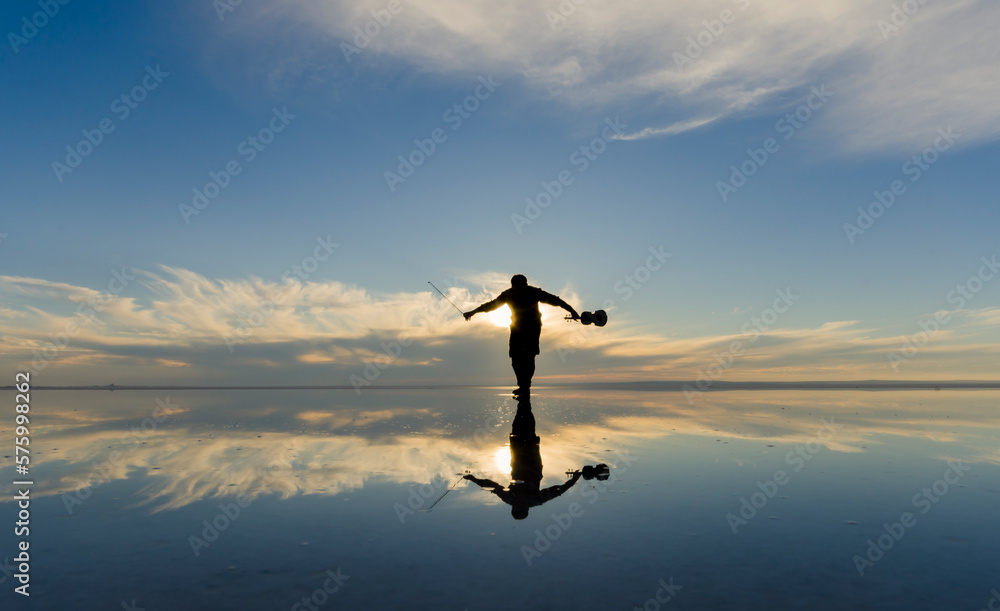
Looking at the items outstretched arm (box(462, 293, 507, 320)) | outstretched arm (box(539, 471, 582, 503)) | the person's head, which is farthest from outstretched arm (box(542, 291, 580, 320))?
the person's head

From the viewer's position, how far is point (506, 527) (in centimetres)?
480

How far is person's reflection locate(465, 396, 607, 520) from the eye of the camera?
18.6 ft

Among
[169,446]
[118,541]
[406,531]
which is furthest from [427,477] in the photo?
[169,446]

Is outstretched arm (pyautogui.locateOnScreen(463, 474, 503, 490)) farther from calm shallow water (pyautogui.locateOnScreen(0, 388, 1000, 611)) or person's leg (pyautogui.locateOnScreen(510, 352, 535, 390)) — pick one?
person's leg (pyautogui.locateOnScreen(510, 352, 535, 390))

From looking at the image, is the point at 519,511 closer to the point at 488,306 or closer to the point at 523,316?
the point at 523,316

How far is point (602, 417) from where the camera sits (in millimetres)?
15359

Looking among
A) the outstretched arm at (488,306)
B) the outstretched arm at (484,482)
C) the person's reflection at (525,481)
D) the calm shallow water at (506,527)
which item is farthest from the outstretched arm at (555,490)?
the outstretched arm at (488,306)

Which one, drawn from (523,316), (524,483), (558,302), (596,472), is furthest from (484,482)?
(558,302)

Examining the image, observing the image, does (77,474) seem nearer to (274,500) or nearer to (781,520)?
(274,500)

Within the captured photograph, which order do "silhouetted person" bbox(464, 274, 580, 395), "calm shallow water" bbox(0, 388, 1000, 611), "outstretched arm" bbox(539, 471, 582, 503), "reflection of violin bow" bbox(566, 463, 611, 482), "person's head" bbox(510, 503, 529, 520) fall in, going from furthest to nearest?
"silhouetted person" bbox(464, 274, 580, 395) < "reflection of violin bow" bbox(566, 463, 611, 482) < "outstretched arm" bbox(539, 471, 582, 503) < "person's head" bbox(510, 503, 529, 520) < "calm shallow water" bbox(0, 388, 1000, 611)

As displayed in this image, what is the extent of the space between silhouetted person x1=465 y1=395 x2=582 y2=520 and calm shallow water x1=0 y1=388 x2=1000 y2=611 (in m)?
0.12

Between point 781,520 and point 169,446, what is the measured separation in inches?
393

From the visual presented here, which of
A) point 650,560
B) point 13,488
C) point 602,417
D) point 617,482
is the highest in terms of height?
point 602,417

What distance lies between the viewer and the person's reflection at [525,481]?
5.68m
